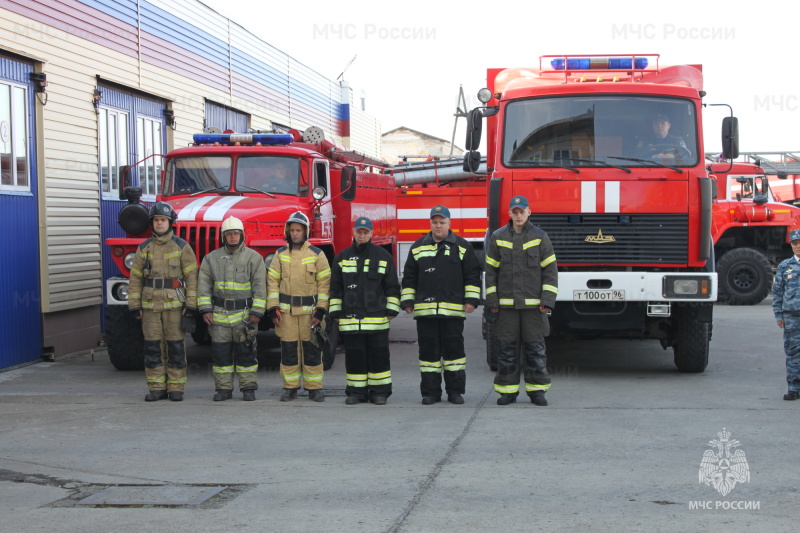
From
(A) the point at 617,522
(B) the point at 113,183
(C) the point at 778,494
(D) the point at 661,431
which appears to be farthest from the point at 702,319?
(B) the point at 113,183

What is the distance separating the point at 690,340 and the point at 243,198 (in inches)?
205

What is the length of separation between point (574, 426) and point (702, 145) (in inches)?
154

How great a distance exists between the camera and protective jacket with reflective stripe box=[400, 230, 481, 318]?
8.76m

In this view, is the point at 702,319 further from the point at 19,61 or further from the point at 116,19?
the point at 116,19

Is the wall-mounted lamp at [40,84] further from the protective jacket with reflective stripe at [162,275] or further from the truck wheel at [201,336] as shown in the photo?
the protective jacket with reflective stripe at [162,275]

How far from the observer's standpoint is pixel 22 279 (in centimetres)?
1175

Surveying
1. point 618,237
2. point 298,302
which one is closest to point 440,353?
point 298,302

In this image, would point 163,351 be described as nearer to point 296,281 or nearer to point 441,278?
point 296,281

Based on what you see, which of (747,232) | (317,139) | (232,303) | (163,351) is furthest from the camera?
(747,232)

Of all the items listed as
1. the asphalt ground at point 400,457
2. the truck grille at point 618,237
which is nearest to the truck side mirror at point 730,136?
the truck grille at point 618,237

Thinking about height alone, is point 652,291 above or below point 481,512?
above

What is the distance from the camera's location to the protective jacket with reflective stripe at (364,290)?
8812 mm

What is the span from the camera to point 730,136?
1027cm

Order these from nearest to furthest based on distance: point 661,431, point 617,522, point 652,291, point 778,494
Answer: point 617,522 → point 778,494 → point 661,431 → point 652,291
